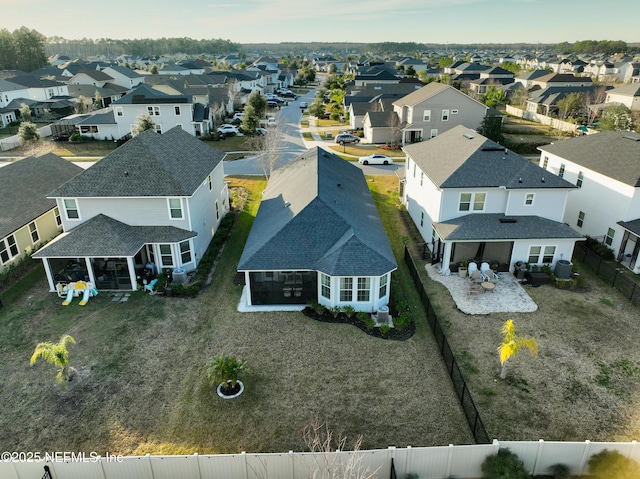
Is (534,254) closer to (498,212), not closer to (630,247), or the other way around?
(498,212)

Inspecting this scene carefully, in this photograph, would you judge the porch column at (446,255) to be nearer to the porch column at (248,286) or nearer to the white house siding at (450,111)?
the porch column at (248,286)

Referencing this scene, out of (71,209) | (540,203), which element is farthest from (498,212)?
(71,209)

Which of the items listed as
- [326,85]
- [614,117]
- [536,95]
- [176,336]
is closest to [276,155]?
[176,336]

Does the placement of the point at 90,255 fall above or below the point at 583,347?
above

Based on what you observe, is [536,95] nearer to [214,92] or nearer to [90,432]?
[214,92]

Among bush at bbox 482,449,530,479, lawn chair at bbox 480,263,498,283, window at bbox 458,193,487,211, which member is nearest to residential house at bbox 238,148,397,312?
window at bbox 458,193,487,211

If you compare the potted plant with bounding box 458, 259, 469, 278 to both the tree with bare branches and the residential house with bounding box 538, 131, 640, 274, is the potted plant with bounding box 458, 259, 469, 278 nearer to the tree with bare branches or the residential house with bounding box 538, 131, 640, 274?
the residential house with bounding box 538, 131, 640, 274
